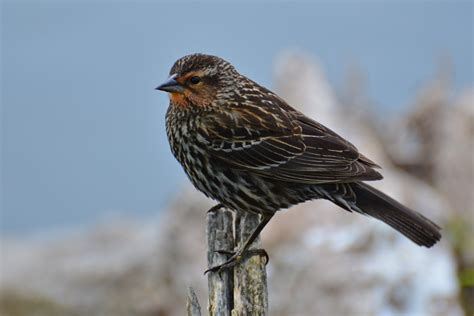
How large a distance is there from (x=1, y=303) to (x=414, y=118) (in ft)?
14.8

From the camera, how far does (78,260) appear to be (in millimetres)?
10984

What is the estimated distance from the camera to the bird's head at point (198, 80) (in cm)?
608

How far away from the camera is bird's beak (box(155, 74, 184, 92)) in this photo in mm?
6023

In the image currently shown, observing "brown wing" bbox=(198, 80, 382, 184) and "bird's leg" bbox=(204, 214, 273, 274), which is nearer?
"bird's leg" bbox=(204, 214, 273, 274)

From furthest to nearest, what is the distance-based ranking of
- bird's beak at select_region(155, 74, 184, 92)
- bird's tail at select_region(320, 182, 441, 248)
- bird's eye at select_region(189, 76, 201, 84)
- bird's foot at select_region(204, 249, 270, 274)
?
bird's tail at select_region(320, 182, 441, 248), bird's eye at select_region(189, 76, 201, 84), bird's beak at select_region(155, 74, 184, 92), bird's foot at select_region(204, 249, 270, 274)

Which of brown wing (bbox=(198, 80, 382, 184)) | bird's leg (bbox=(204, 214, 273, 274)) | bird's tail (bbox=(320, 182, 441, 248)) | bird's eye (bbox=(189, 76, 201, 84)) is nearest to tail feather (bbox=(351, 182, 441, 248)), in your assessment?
bird's tail (bbox=(320, 182, 441, 248))

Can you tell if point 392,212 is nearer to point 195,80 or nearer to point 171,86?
point 195,80

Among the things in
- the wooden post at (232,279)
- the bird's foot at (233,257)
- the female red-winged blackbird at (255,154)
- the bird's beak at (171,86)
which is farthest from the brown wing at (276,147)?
the bird's foot at (233,257)

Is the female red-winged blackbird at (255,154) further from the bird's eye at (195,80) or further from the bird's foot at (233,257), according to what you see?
the bird's foot at (233,257)

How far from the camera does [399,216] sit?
6344 mm

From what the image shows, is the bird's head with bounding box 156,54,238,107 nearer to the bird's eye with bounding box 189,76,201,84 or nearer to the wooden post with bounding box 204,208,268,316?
the bird's eye with bounding box 189,76,201,84

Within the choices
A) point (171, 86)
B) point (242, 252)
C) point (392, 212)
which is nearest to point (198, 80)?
point (171, 86)

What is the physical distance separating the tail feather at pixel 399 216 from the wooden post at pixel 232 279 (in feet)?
2.51

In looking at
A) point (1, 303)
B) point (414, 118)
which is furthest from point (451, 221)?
point (1, 303)
